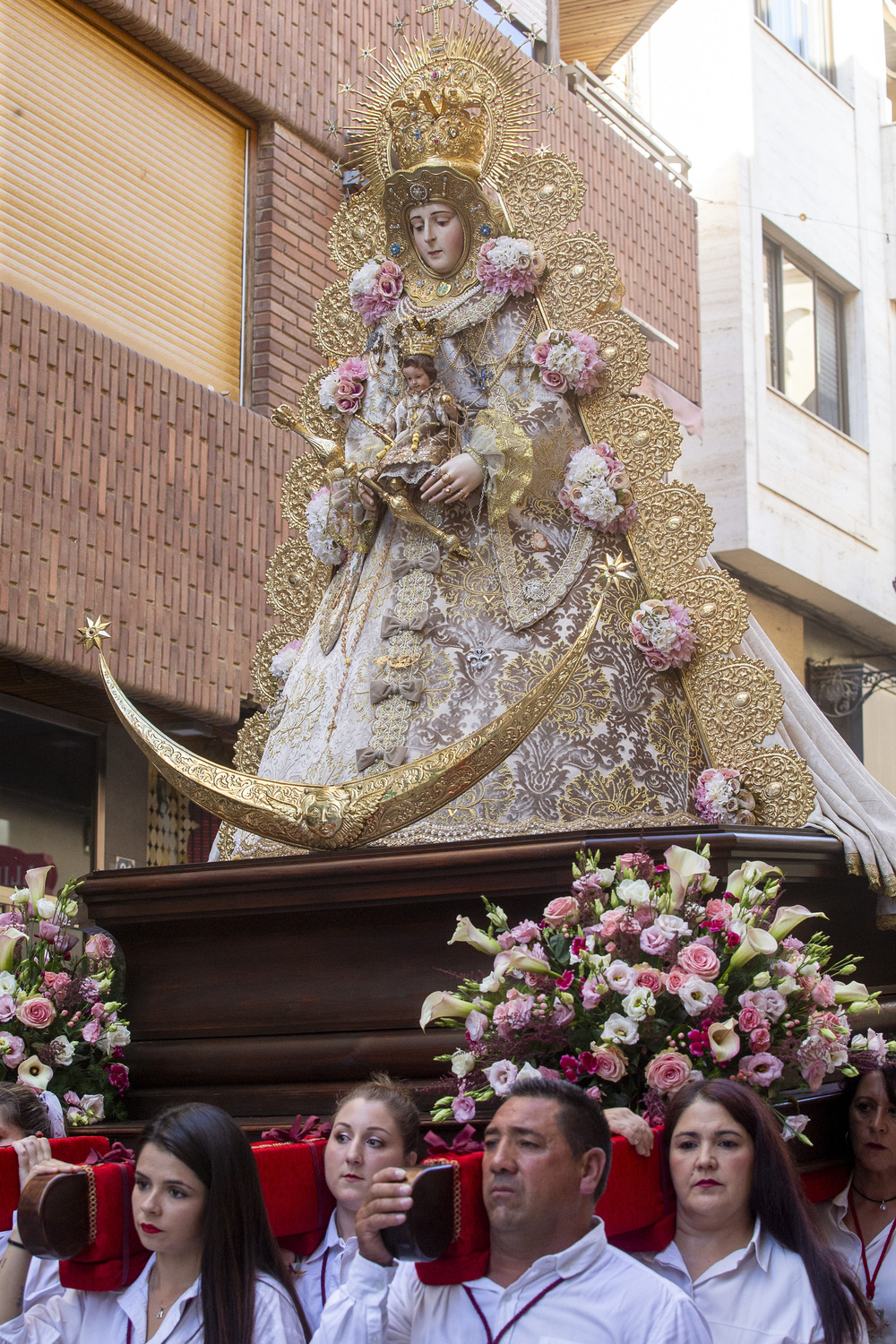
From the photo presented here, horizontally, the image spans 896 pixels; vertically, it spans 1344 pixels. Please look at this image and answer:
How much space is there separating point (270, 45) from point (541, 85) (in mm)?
2699

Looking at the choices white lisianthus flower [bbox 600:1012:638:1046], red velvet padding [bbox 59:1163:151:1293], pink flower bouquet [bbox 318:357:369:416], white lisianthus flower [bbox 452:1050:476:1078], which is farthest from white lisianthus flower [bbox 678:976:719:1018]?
pink flower bouquet [bbox 318:357:369:416]

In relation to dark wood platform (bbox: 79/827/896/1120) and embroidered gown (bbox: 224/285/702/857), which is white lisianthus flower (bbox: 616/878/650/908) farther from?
embroidered gown (bbox: 224/285/702/857)

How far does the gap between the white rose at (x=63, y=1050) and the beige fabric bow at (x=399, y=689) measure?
1315 millimetres

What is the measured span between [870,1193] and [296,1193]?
4.89 ft

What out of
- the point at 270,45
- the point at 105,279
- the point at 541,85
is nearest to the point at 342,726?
the point at 105,279

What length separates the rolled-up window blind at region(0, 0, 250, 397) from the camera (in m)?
8.51

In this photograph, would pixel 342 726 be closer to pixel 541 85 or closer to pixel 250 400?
pixel 250 400

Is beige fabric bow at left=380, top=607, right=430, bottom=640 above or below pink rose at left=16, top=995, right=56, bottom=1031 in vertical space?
above

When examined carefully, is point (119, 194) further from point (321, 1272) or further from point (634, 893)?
point (321, 1272)

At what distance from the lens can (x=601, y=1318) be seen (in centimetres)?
269

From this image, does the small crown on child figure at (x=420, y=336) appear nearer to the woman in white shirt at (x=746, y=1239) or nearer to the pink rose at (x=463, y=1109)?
the pink rose at (x=463, y=1109)

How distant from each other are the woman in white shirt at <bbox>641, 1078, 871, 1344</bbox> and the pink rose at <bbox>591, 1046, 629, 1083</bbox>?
367 millimetres

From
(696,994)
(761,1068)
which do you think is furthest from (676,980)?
(761,1068)

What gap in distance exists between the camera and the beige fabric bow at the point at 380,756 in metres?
4.89
